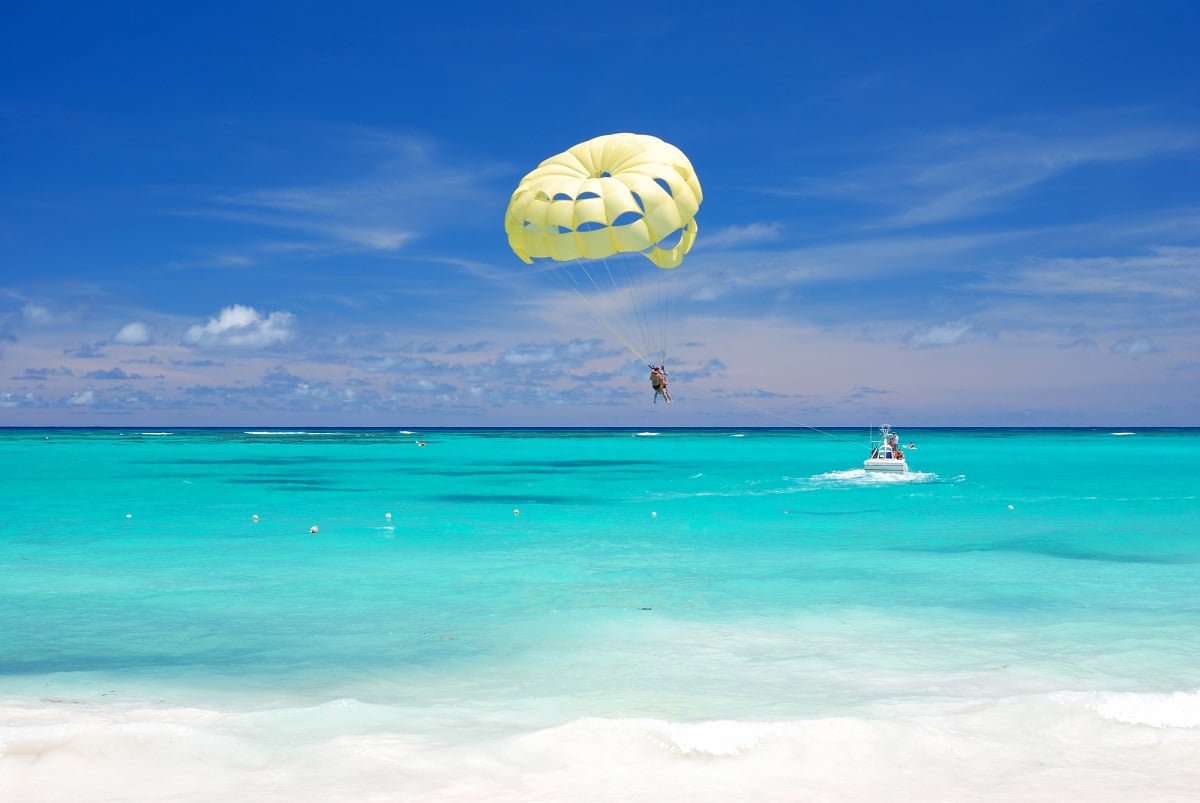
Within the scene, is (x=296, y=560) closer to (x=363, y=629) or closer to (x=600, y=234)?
(x=363, y=629)

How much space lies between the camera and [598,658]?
11195 millimetres

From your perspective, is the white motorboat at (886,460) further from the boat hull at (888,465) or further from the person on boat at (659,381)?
the person on boat at (659,381)

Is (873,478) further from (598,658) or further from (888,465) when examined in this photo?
(598,658)

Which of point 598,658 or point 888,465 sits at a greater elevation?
point 888,465

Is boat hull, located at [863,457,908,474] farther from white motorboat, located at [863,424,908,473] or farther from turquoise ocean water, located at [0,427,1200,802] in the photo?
turquoise ocean water, located at [0,427,1200,802]

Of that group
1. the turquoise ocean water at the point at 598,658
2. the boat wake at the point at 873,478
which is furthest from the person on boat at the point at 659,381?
the boat wake at the point at 873,478

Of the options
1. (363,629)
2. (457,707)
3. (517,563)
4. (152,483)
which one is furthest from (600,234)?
(152,483)

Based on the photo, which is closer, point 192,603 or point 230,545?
point 192,603

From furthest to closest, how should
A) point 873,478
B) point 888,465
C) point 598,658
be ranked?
point 888,465
point 873,478
point 598,658

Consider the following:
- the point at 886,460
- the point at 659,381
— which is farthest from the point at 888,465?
the point at 659,381

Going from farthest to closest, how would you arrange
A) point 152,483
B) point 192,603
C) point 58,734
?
1. point 152,483
2. point 192,603
3. point 58,734

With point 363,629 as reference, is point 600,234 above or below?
above

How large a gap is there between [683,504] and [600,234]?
54.9 feet

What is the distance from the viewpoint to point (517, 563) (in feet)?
61.7
